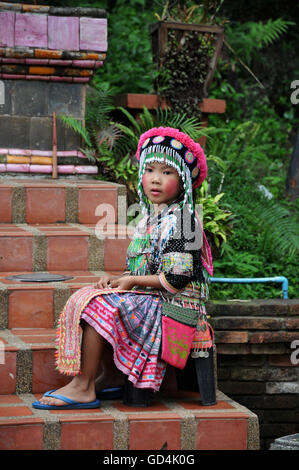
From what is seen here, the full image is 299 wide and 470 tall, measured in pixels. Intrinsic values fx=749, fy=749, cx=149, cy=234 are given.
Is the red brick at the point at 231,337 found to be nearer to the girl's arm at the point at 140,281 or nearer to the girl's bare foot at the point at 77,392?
the girl's arm at the point at 140,281

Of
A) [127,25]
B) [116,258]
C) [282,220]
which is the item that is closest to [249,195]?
[282,220]

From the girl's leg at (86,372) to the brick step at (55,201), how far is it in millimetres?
2039

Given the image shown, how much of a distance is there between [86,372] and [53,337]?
57cm

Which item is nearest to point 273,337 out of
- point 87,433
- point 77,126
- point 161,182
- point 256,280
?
point 256,280

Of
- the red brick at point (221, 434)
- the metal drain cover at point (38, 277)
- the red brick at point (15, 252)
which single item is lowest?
the red brick at point (221, 434)

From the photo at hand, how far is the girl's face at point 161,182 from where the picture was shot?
149 inches

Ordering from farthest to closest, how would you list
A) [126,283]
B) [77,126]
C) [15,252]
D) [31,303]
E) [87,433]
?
[77,126] → [15,252] → [31,303] → [126,283] → [87,433]

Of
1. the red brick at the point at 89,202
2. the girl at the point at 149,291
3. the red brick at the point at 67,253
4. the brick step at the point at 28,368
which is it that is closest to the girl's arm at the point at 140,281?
the girl at the point at 149,291

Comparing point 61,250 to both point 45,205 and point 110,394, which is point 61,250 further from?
point 110,394

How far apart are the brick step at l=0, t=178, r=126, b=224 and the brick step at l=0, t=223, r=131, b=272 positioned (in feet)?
1.26

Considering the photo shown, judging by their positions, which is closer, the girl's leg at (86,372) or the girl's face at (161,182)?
the girl's leg at (86,372)

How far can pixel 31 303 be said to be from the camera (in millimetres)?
4254

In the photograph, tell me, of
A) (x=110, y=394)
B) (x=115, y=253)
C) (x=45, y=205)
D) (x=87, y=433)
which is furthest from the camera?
(x=45, y=205)

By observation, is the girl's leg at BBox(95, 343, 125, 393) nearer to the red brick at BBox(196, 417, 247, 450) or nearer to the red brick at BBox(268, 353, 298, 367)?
the red brick at BBox(196, 417, 247, 450)
